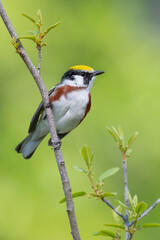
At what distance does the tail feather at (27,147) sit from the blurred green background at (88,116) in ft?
0.42

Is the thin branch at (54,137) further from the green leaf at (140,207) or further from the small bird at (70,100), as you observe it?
the small bird at (70,100)

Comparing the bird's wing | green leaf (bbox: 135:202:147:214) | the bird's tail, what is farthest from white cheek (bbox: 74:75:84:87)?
green leaf (bbox: 135:202:147:214)

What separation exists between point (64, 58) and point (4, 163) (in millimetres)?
1489

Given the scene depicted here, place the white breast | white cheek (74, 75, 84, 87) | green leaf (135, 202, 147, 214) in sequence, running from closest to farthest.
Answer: green leaf (135, 202, 147, 214), the white breast, white cheek (74, 75, 84, 87)

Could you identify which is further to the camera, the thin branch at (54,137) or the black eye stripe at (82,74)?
the black eye stripe at (82,74)

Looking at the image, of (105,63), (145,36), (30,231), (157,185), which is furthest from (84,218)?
(145,36)

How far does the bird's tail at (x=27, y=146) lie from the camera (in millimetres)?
3684

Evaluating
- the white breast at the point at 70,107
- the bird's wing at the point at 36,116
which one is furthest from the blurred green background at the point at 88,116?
the white breast at the point at 70,107

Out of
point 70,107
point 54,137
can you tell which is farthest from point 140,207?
point 70,107

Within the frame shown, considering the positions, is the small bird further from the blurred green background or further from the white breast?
the blurred green background

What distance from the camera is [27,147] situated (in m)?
3.73

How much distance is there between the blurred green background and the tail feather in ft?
0.42

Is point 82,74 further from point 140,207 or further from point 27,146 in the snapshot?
point 140,207

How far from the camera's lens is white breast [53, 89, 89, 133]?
3.28m
